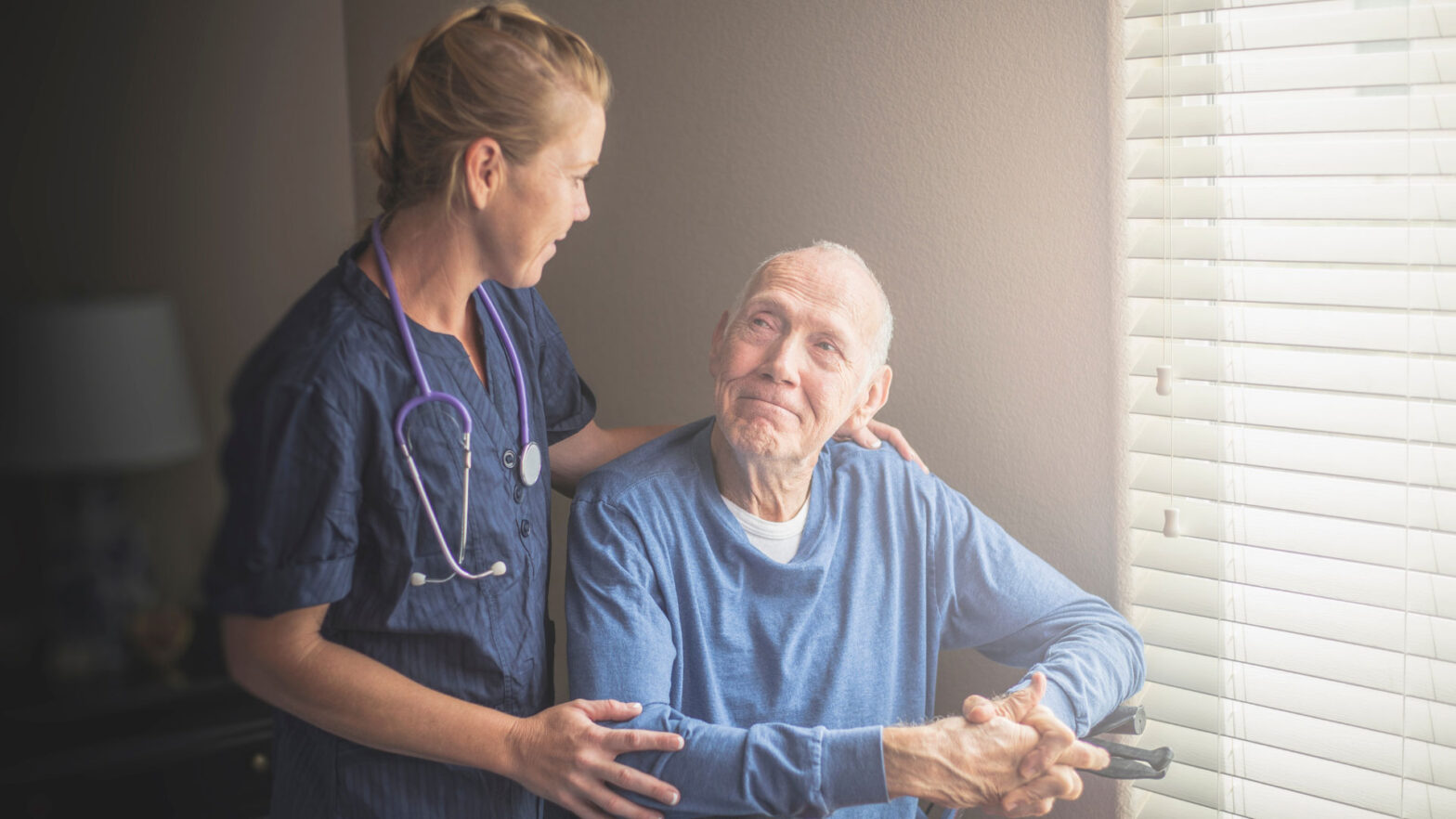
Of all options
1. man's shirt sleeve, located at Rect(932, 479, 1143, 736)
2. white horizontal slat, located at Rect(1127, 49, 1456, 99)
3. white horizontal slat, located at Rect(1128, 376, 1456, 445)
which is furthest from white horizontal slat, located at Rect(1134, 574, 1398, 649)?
white horizontal slat, located at Rect(1127, 49, 1456, 99)

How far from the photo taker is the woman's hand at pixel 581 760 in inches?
47.0

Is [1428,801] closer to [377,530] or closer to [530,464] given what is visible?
[530,464]

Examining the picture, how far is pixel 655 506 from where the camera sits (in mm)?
1408

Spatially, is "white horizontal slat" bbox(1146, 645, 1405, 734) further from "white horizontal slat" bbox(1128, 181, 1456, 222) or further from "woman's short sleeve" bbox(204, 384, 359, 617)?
"woman's short sleeve" bbox(204, 384, 359, 617)

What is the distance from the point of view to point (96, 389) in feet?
4.45

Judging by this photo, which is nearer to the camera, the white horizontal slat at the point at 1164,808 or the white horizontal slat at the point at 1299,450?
the white horizontal slat at the point at 1299,450

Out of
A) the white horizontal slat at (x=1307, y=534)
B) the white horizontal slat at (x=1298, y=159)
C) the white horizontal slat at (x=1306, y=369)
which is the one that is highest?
the white horizontal slat at (x=1298, y=159)

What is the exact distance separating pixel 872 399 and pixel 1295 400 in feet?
1.86

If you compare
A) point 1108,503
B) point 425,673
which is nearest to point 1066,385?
point 1108,503

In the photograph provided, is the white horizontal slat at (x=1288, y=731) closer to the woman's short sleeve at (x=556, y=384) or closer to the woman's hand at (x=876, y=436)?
the woman's hand at (x=876, y=436)

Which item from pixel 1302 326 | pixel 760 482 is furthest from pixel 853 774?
pixel 1302 326

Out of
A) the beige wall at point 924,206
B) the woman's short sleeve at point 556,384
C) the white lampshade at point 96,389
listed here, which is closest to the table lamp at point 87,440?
the white lampshade at point 96,389

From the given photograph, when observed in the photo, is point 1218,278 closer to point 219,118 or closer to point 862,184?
point 862,184

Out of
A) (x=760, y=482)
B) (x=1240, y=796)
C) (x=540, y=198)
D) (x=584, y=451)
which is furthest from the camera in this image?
(x=584, y=451)
